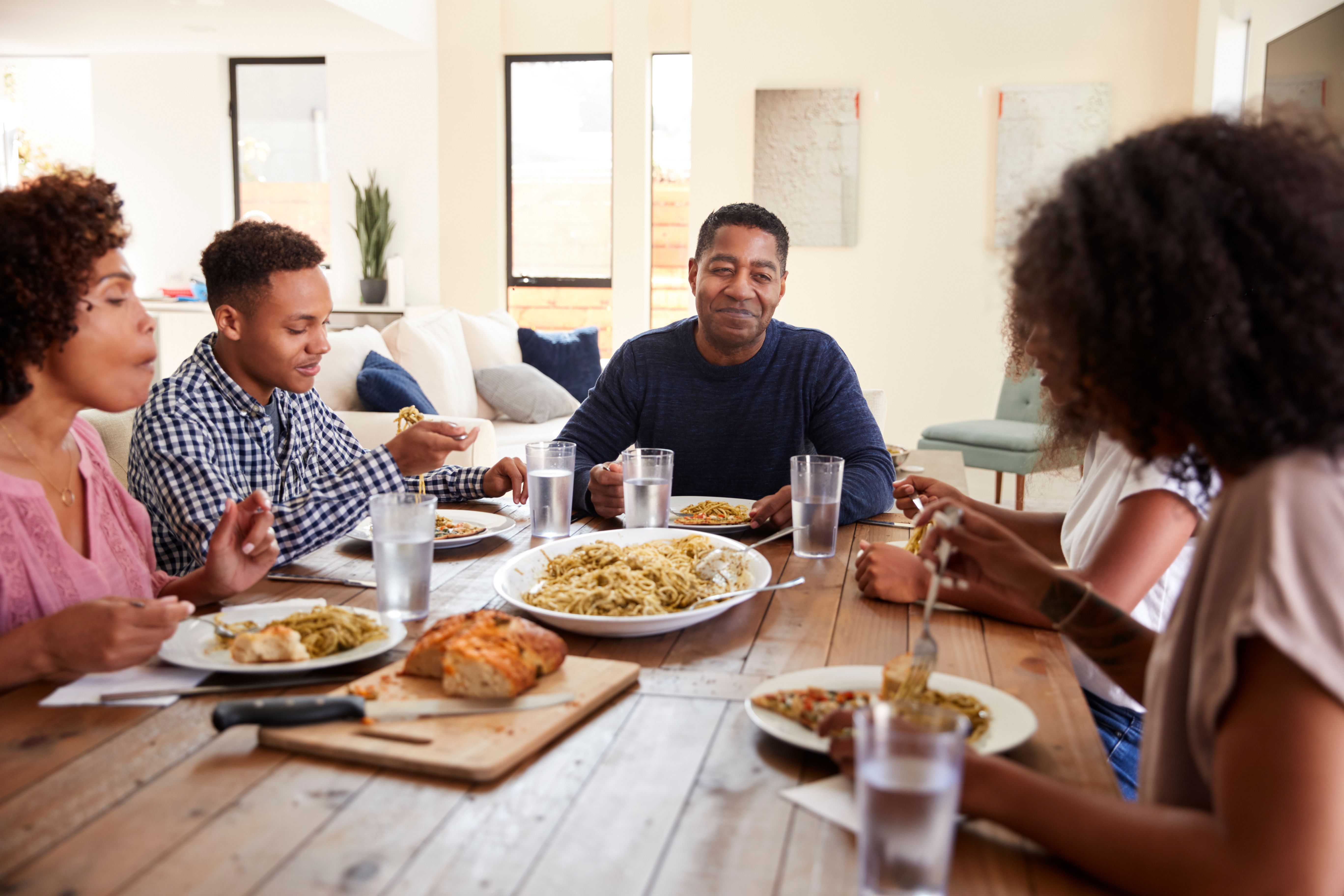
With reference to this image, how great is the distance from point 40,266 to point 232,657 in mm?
532

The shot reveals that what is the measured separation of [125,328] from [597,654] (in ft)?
2.46

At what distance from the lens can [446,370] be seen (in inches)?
193

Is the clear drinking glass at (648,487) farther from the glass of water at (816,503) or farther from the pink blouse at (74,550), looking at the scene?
the pink blouse at (74,550)

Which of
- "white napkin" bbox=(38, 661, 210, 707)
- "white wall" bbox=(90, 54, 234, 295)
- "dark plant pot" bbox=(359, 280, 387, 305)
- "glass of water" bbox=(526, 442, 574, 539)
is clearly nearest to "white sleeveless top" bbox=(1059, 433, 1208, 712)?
"glass of water" bbox=(526, 442, 574, 539)

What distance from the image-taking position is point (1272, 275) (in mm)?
771

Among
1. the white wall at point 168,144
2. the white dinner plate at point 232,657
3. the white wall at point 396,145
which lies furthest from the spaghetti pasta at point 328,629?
the white wall at point 168,144

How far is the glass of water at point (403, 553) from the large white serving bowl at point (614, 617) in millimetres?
108

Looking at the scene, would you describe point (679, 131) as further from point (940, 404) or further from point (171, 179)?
point (171, 179)

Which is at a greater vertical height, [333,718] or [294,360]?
[294,360]

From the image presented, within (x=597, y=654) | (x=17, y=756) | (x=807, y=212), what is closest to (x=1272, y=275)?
(x=597, y=654)

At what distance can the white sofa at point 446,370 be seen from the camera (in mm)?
4199

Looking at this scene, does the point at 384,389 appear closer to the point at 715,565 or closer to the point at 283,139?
the point at 715,565

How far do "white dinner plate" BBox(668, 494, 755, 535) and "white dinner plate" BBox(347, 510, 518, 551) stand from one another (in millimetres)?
311

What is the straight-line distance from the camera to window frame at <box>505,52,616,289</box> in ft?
21.7
